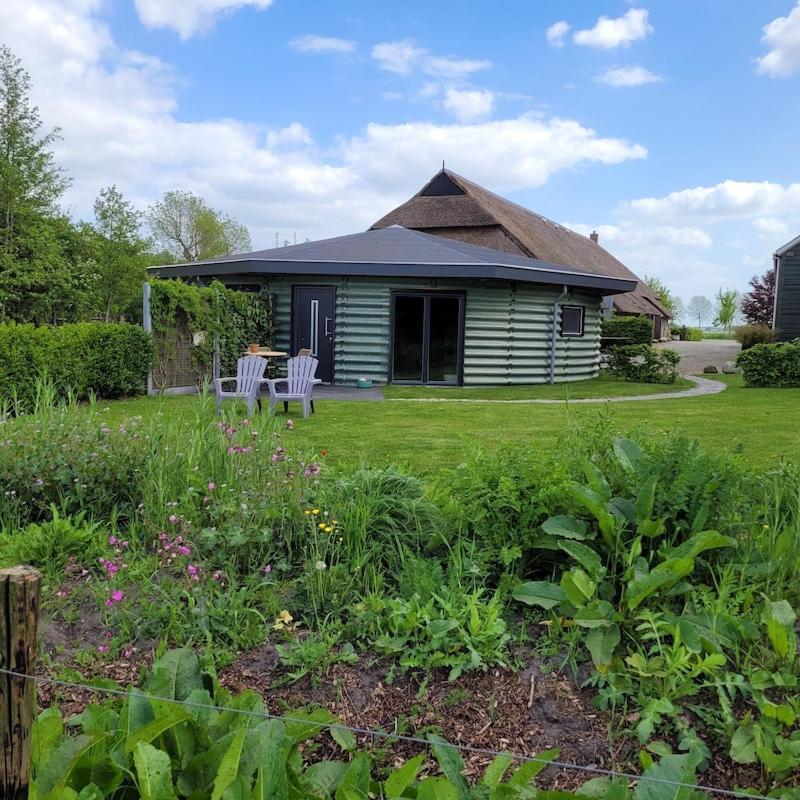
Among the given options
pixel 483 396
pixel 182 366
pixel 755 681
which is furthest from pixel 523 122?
pixel 755 681

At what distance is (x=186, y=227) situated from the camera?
165 feet

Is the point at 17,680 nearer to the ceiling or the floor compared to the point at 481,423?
nearer to the ceiling

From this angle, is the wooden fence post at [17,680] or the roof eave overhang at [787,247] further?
the roof eave overhang at [787,247]

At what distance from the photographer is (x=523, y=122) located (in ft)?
52.7

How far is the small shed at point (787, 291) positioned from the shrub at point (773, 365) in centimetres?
965

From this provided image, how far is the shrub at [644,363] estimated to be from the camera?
17.0m

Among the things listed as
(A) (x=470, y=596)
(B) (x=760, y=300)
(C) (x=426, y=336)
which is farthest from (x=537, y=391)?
(B) (x=760, y=300)

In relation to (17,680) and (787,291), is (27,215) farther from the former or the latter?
(17,680)

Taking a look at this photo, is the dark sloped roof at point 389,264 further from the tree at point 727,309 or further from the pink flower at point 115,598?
the tree at point 727,309

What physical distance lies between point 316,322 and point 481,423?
722 centimetres

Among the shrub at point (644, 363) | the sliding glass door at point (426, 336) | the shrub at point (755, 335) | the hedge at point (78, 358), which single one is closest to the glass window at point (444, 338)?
the sliding glass door at point (426, 336)

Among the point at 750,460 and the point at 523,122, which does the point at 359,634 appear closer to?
the point at 750,460

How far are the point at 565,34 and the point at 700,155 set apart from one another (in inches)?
212

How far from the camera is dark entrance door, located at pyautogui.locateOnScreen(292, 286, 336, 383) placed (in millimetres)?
15688
